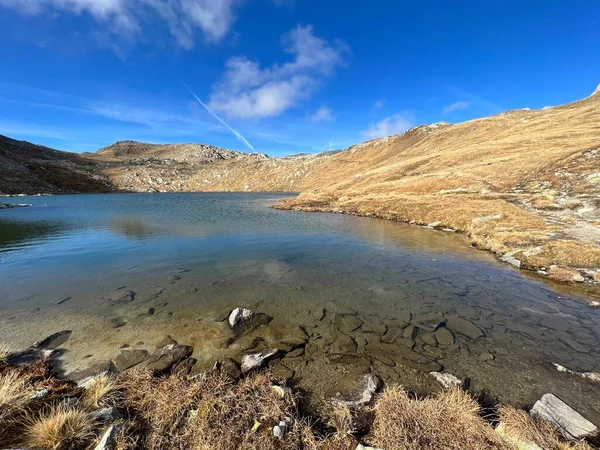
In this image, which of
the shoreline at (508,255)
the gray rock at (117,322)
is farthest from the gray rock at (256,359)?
the shoreline at (508,255)

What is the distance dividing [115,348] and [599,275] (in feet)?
100

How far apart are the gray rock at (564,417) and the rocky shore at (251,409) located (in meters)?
0.03

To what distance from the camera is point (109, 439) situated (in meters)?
6.14

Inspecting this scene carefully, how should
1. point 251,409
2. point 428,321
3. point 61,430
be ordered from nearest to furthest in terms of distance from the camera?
point 61,430 < point 251,409 < point 428,321

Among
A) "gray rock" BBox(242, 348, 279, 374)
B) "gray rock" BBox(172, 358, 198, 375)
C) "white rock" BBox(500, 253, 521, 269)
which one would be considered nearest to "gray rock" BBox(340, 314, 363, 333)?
"gray rock" BBox(242, 348, 279, 374)

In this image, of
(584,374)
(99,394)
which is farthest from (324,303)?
(99,394)

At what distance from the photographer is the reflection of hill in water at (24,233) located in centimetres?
3319

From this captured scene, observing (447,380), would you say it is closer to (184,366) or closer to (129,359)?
(184,366)

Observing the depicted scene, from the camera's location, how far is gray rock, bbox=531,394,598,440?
7270 millimetres

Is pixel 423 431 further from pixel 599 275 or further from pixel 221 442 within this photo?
pixel 599 275

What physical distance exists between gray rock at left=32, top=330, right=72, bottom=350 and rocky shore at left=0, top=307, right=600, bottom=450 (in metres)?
0.53

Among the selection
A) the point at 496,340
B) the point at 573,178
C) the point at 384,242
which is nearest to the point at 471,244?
the point at 384,242

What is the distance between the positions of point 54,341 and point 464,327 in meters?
19.9

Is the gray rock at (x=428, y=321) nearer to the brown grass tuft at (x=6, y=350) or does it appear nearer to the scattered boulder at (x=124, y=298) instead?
the scattered boulder at (x=124, y=298)
